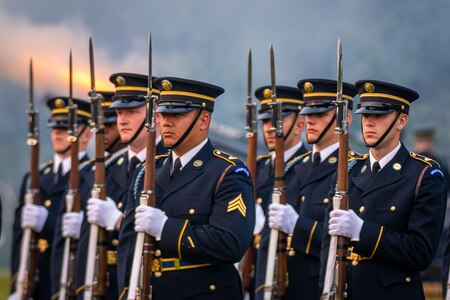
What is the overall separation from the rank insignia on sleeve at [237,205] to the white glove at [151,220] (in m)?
0.38

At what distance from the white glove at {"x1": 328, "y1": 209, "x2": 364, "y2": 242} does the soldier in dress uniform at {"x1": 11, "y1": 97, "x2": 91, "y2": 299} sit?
3.78 m

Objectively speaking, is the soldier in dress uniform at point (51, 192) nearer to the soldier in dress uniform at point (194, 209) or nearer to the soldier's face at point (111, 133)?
the soldier's face at point (111, 133)

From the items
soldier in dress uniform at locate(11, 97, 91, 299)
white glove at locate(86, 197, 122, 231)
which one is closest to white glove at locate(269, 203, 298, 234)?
white glove at locate(86, 197, 122, 231)

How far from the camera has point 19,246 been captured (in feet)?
34.9

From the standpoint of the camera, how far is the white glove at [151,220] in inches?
251

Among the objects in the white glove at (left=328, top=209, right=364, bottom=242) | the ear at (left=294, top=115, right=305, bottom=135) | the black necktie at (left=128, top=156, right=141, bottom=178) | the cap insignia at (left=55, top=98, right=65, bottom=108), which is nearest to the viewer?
the white glove at (left=328, top=209, right=364, bottom=242)

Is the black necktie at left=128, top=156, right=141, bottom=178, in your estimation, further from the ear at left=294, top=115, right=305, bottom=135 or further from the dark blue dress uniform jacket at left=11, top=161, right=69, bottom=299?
the dark blue dress uniform jacket at left=11, top=161, right=69, bottom=299

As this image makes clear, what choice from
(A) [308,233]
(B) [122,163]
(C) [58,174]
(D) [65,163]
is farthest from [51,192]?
(A) [308,233]

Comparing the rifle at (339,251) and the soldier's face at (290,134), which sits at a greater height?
the soldier's face at (290,134)

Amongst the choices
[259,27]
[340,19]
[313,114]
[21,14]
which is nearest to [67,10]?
[21,14]

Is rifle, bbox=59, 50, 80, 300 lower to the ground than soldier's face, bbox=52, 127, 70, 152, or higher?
lower

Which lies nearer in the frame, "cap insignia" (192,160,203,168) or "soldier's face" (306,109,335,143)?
"cap insignia" (192,160,203,168)

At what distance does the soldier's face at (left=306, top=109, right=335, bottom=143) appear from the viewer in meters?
8.02

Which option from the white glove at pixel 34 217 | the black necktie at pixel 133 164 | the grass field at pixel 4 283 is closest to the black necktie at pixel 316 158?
the black necktie at pixel 133 164
